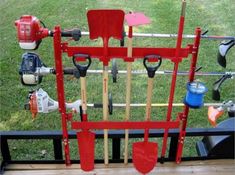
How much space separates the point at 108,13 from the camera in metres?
1.78

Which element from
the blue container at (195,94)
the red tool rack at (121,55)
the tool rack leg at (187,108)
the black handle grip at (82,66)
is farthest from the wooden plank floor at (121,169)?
the black handle grip at (82,66)

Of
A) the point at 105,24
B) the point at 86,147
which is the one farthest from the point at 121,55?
the point at 86,147

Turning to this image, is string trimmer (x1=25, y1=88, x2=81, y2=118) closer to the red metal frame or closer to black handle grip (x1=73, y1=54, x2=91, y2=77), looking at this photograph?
the red metal frame

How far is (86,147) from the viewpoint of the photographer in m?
2.12

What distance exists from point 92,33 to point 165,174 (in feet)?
3.11

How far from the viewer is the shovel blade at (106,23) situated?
1774mm

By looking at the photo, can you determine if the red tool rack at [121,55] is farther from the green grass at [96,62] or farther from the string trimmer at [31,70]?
the green grass at [96,62]

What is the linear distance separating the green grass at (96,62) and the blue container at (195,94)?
92 cm

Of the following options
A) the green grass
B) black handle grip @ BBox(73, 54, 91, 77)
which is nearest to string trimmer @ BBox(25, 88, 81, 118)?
black handle grip @ BBox(73, 54, 91, 77)

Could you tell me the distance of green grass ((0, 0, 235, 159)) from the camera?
3.06 m

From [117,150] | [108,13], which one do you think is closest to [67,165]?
[117,150]

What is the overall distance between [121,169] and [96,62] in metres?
1.72

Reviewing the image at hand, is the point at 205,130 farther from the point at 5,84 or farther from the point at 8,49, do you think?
the point at 8,49

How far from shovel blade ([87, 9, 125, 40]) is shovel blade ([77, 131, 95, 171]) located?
1.90 feet
